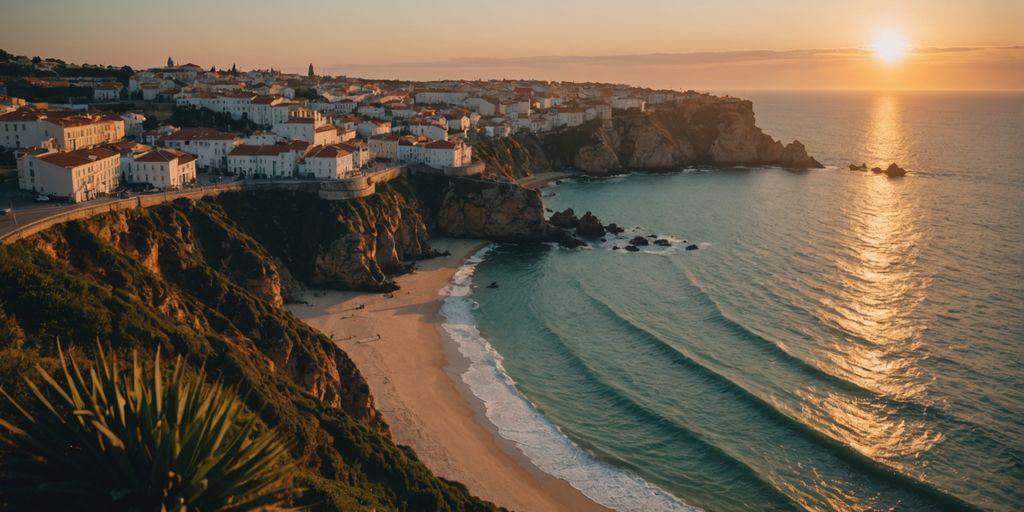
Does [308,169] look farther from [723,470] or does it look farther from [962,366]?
[962,366]

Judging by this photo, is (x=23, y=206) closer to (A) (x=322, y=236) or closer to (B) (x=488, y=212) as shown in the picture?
(A) (x=322, y=236)

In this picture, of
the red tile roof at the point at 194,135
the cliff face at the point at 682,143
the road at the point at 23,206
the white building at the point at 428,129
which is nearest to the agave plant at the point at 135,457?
the road at the point at 23,206

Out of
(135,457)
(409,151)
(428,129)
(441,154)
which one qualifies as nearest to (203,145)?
(409,151)

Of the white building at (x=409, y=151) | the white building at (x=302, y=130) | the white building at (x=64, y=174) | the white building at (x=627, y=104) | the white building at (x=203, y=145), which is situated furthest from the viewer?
the white building at (x=627, y=104)

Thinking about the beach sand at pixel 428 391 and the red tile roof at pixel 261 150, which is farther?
the red tile roof at pixel 261 150

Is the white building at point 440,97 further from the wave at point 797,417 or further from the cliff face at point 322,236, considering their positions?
the wave at point 797,417

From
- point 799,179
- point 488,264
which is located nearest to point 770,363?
point 488,264
